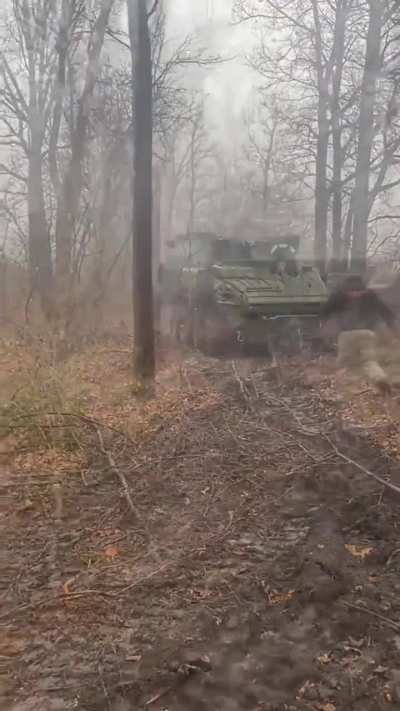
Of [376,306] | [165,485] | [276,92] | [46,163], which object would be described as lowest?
[165,485]

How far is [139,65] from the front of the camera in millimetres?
6438

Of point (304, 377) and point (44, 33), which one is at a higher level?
point (44, 33)

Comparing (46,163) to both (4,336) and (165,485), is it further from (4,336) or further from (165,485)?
(165,485)

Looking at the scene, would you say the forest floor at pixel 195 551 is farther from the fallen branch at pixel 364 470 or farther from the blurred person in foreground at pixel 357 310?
the blurred person in foreground at pixel 357 310

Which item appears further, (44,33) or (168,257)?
(168,257)

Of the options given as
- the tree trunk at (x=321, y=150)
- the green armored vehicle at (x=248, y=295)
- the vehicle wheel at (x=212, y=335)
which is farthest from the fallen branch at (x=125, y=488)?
the tree trunk at (x=321, y=150)

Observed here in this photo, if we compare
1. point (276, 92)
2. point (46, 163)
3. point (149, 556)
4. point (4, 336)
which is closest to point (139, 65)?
point (4, 336)

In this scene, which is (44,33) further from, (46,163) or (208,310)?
(208,310)

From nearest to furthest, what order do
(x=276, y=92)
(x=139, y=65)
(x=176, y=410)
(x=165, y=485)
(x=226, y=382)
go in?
(x=165, y=485), (x=176, y=410), (x=139, y=65), (x=226, y=382), (x=276, y=92)

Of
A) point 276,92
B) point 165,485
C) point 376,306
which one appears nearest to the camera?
point 165,485

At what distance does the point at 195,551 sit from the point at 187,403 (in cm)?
296

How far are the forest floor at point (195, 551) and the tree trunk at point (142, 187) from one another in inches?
27.8

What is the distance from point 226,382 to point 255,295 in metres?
1.57

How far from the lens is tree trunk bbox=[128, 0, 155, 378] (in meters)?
6.45
